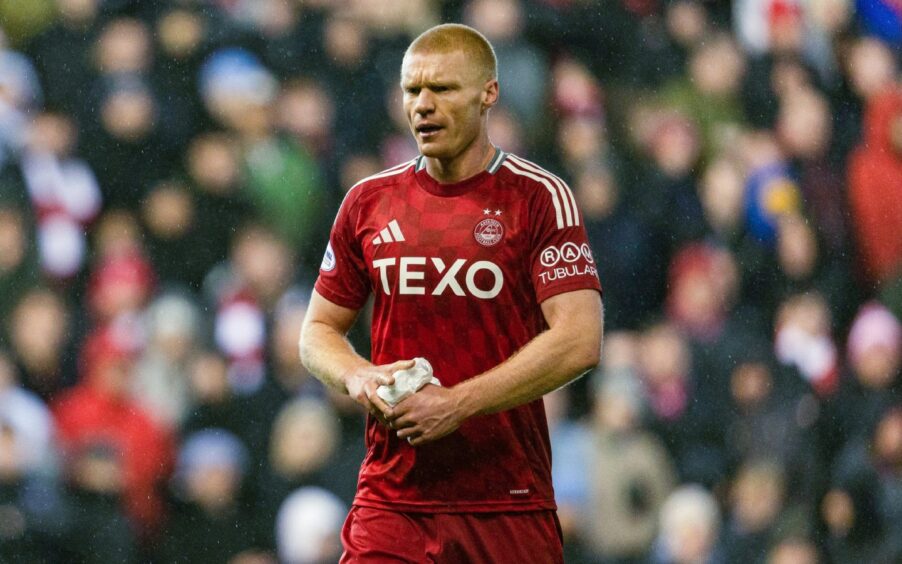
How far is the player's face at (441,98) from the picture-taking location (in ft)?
10.1

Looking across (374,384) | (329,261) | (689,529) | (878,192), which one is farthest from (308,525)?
(878,192)

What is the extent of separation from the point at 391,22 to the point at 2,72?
1827mm

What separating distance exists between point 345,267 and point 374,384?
1.65 ft

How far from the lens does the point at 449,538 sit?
300 cm

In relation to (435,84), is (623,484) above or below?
below

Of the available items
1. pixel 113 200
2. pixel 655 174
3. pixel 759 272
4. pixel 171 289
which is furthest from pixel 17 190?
pixel 759 272

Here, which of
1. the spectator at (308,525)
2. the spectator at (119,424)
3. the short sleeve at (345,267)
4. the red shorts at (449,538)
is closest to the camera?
the red shorts at (449,538)

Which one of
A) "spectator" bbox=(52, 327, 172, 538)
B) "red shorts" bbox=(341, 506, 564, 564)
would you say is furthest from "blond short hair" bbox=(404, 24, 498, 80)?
"spectator" bbox=(52, 327, 172, 538)

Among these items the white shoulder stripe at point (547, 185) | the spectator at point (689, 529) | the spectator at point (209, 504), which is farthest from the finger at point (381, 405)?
the spectator at point (689, 529)

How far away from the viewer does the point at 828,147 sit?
20.7 ft

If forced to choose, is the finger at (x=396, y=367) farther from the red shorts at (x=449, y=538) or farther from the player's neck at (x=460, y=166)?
the player's neck at (x=460, y=166)

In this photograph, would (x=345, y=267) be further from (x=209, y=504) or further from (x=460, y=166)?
(x=209, y=504)

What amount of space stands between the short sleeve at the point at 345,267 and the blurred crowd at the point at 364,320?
8.27 ft

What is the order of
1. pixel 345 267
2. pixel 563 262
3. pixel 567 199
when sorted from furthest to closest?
1. pixel 345 267
2. pixel 567 199
3. pixel 563 262
